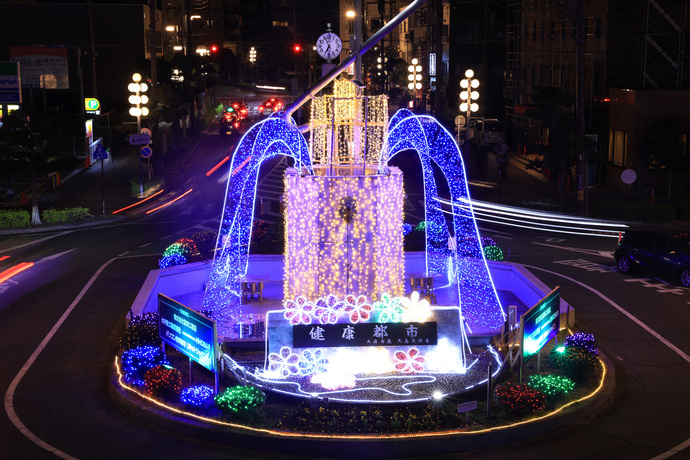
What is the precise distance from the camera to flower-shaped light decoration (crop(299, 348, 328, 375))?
18.2 m

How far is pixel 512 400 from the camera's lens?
16.3 metres

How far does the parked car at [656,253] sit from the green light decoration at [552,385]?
1145 cm

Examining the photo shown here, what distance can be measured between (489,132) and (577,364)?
47.8 meters

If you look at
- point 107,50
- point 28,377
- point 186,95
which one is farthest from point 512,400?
point 107,50

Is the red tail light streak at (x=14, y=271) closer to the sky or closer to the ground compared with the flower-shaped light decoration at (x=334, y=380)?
closer to the sky

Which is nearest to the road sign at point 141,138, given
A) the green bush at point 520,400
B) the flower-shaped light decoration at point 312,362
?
the flower-shaped light decoration at point 312,362

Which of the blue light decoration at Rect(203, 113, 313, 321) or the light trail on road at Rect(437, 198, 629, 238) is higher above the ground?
the blue light decoration at Rect(203, 113, 313, 321)

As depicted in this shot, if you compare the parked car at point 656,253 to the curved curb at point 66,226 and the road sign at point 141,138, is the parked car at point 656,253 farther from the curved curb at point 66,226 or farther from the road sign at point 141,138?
the road sign at point 141,138

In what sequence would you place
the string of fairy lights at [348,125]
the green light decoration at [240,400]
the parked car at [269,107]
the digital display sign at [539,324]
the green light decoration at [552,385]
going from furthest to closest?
the parked car at [269,107]
the string of fairy lights at [348,125]
the digital display sign at [539,324]
the green light decoration at [552,385]
the green light decoration at [240,400]

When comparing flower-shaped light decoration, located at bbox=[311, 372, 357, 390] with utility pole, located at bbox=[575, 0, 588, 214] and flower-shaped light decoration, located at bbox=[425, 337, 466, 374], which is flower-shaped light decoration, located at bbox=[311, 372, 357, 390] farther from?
utility pole, located at bbox=[575, 0, 588, 214]

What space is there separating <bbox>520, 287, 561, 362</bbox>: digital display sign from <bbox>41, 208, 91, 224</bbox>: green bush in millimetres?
25548

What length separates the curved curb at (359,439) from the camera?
49.4 ft

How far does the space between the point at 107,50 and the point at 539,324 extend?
58927 mm

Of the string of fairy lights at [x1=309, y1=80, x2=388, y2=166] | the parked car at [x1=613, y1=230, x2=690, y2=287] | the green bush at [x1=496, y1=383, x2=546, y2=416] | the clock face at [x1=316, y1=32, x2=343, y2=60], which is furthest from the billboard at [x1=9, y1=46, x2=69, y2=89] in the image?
the green bush at [x1=496, y1=383, x2=546, y2=416]
